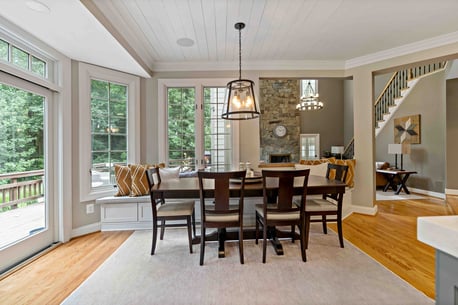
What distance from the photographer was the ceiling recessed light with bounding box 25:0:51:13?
191 cm

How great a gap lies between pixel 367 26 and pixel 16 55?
4070 millimetres

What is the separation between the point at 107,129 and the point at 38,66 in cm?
116

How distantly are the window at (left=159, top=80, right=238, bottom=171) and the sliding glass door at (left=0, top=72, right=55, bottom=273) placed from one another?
66.2 inches

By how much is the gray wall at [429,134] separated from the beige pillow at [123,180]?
685 centimetres

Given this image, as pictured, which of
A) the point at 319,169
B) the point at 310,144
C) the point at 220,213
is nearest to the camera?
the point at 220,213

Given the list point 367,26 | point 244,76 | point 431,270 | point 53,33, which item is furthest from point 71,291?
point 367,26

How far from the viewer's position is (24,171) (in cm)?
249

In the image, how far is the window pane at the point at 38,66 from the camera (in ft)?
8.50

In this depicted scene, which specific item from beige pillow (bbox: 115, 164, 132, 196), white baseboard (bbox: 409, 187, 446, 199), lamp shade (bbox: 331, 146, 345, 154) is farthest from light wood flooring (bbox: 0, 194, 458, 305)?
lamp shade (bbox: 331, 146, 345, 154)

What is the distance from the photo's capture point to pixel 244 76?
13.4ft

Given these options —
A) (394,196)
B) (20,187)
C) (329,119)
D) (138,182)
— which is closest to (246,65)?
(138,182)

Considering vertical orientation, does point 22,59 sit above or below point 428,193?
above

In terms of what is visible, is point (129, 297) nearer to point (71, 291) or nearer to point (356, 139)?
point (71, 291)

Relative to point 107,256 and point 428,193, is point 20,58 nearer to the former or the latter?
point 107,256
